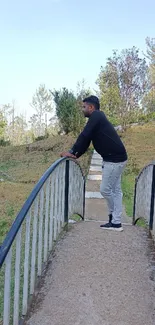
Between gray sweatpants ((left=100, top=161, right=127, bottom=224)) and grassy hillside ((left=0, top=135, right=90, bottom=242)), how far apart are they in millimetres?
1966

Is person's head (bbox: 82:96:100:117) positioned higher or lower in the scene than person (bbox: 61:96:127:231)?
higher

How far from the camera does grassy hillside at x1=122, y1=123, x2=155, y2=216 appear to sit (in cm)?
921

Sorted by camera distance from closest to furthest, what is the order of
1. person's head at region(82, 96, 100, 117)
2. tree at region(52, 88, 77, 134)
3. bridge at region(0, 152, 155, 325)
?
bridge at region(0, 152, 155, 325) → person's head at region(82, 96, 100, 117) → tree at region(52, 88, 77, 134)

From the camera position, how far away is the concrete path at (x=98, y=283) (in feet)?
7.94

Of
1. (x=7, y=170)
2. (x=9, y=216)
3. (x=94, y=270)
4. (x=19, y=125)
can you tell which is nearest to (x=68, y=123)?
(x=7, y=170)

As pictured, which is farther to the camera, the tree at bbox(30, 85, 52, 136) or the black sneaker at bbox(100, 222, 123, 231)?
the tree at bbox(30, 85, 52, 136)

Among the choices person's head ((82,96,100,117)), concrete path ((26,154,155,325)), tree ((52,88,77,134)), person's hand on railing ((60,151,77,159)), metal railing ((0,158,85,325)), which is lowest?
concrete path ((26,154,155,325))

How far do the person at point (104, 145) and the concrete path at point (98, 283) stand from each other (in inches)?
22.2

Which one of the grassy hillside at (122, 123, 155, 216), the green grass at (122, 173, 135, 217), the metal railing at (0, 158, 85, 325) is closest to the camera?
the metal railing at (0, 158, 85, 325)

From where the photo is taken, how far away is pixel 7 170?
44.2ft

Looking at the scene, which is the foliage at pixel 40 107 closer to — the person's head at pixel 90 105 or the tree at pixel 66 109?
the tree at pixel 66 109

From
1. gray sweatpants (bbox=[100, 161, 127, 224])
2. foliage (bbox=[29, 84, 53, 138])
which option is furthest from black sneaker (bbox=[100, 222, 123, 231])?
foliage (bbox=[29, 84, 53, 138])

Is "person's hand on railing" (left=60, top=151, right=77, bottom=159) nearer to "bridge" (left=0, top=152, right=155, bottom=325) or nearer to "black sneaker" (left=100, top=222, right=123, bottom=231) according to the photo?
"bridge" (left=0, top=152, right=155, bottom=325)

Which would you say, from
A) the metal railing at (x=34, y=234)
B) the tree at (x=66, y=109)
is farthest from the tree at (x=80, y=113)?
the metal railing at (x=34, y=234)
